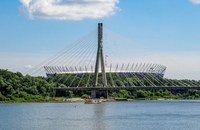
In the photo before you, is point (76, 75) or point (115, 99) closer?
point (115, 99)

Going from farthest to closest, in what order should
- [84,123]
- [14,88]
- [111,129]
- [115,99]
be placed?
[115,99] → [14,88] → [84,123] → [111,129]

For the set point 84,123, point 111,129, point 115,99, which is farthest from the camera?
point 115,99

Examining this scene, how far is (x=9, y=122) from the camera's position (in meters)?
49.4

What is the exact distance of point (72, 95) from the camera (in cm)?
10250

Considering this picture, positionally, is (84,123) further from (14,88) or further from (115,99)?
(115,99)

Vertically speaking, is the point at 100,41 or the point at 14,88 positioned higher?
the point at 100,41

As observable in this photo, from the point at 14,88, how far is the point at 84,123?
48.0 metres

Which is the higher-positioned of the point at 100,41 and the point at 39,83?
the point at 100,41

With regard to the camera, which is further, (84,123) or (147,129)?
(84,123)

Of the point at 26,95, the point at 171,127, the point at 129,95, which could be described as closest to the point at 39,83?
the point at 26,95

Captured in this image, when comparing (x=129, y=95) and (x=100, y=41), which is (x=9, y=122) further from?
(x=129, y=95)

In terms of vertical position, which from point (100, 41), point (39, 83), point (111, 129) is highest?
point (100, 41)

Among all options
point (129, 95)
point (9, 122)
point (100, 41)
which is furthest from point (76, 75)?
point (9, 122)

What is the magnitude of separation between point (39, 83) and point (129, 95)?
905 inches
